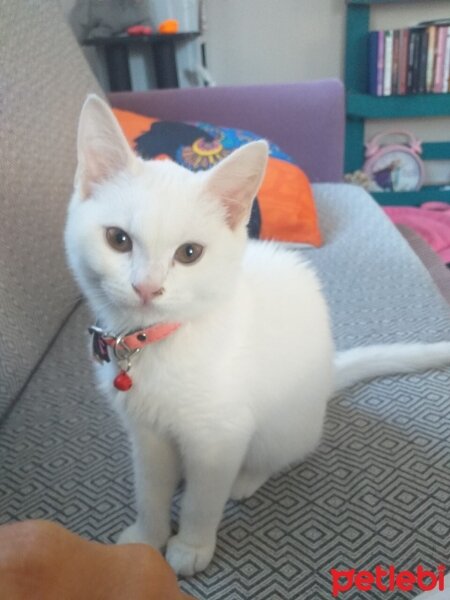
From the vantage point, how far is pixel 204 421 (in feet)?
2.09

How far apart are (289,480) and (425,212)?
6.31ft

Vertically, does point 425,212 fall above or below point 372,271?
below

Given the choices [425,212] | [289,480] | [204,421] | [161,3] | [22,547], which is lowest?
[425,212]

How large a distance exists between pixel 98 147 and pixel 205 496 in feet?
1.37

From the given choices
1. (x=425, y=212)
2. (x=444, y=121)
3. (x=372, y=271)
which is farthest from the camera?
(x=444, y=121)

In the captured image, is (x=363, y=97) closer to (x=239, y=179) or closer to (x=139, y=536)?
(x=239, y=179)

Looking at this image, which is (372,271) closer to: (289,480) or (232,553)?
(289,480)

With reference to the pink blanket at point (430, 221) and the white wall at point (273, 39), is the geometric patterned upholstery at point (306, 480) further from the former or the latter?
the white wall at point (273, 39)

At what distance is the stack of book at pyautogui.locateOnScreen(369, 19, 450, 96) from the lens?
89.3 inches

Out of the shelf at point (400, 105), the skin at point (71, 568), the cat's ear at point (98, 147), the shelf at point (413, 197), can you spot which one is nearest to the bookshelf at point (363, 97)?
the shelf at point (400, 105)

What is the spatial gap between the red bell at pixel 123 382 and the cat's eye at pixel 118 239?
0.15 meters

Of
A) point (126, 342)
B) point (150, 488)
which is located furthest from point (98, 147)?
point (150, 488)

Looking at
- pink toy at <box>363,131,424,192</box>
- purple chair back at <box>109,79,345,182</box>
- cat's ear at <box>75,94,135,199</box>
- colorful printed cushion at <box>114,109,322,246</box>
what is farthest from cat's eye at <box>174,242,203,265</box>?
pink toy at <box>363,131,424,192</box>

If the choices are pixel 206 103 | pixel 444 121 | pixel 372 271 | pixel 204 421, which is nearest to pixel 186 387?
pixel 204 421
